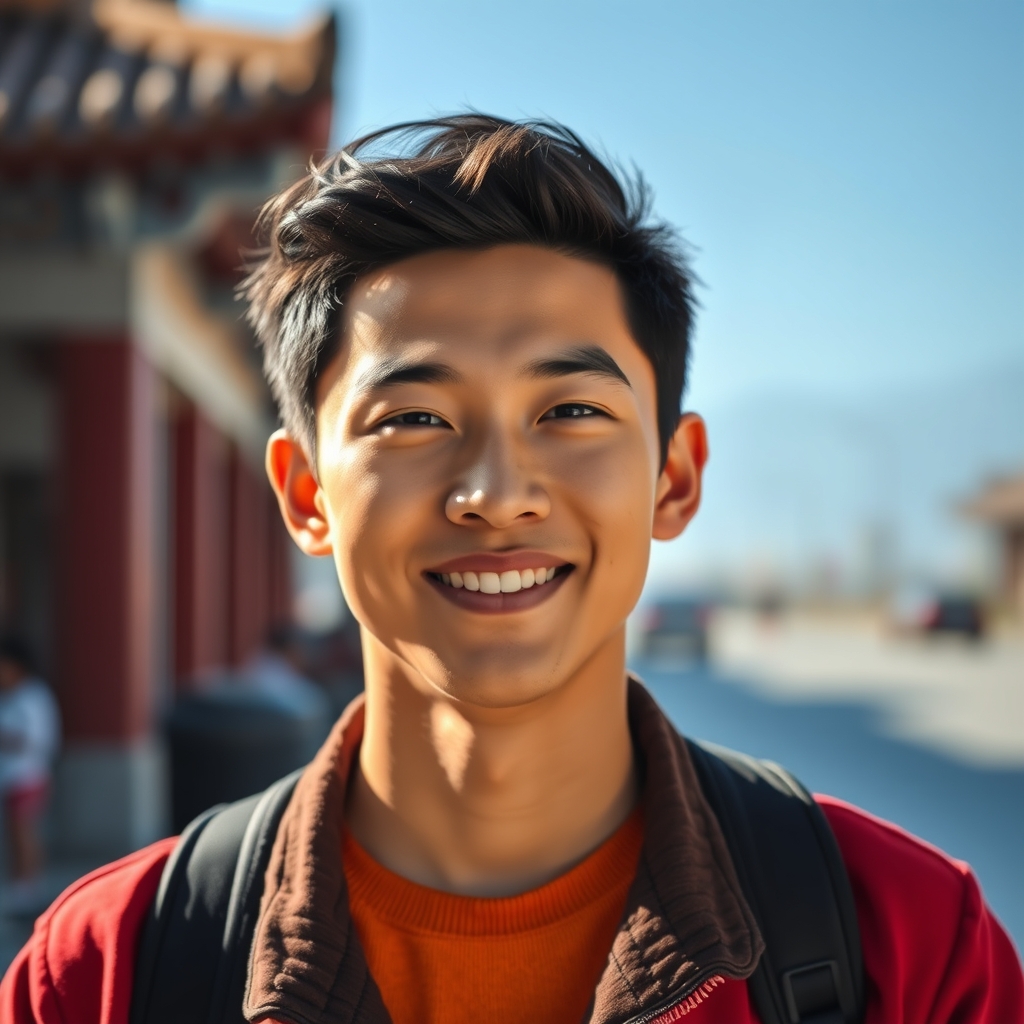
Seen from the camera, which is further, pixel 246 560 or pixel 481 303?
pixel 246 560

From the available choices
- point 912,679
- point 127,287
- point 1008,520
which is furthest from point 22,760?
point 1008,520

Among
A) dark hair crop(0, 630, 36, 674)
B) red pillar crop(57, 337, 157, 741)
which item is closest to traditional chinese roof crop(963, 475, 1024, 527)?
red pillar crop(57, 337, 157, 741)

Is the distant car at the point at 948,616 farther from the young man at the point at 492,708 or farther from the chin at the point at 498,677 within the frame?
the chin at the point at 498,677

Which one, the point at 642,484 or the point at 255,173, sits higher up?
the point at 255,173

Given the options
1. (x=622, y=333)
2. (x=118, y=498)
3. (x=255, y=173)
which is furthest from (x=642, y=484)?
(x=118, y=498)

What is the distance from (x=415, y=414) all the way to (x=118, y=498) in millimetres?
5195

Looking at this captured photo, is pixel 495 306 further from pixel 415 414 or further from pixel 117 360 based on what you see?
pixel 117 360

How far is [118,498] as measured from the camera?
6.17 meters

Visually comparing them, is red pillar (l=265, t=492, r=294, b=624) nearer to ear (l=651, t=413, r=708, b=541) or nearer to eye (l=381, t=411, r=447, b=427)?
ear (l=651, t=413, r=708, b=541)

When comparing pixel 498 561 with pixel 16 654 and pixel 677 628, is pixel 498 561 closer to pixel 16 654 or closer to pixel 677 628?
pixel 16 654

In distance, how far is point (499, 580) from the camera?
1.33 meters

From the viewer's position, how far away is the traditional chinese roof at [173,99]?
4.73 metres

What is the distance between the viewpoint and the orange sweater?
1.34 meters

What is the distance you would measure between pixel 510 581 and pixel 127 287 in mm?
5461
